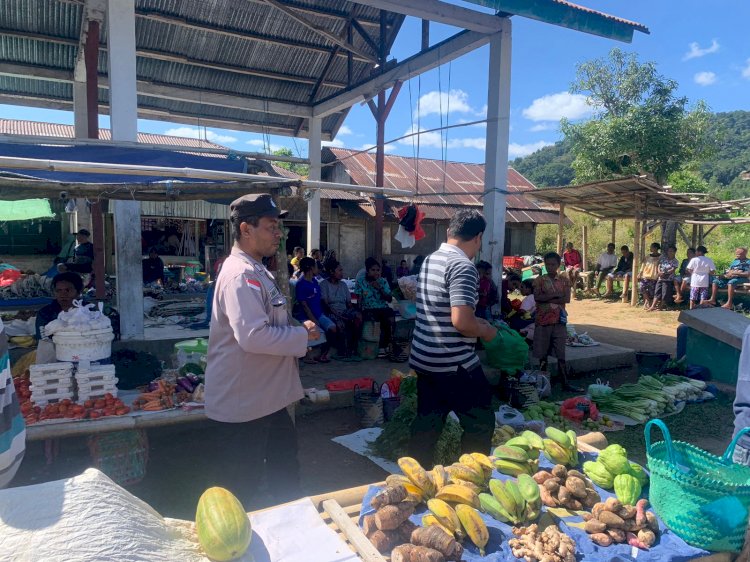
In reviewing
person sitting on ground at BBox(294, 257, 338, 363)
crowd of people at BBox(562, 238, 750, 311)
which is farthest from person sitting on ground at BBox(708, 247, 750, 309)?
person sitting on ground at BBox(294, 257, 338, 363)

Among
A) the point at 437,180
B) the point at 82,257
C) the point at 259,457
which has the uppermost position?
the point at 437,180

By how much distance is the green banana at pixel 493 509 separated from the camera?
A: 2100 millimetres

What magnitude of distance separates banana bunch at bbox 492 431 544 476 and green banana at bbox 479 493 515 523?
0.96 feet

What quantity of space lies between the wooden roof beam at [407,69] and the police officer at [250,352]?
6176 millimetres

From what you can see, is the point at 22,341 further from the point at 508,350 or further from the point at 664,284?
the point at 664,284

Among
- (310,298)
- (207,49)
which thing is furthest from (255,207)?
(207,49)

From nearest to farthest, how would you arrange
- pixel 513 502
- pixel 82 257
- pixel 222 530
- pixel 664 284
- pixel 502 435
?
pixel 222 530, pixel 513 502, pixel 502 435, pixel 82 257, pixel 664 284

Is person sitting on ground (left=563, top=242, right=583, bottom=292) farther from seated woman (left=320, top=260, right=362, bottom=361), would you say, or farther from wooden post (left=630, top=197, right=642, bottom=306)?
seated woman (left=320, top=260, right=362, bottom=361)

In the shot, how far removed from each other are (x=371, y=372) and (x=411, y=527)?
483cm

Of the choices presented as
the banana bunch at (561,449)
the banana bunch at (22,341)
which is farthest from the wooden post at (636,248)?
the banana bunch at (22,341)

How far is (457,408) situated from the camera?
122 inches

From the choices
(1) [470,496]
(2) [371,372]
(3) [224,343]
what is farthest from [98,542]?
(2) [371,372]

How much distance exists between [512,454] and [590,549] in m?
0.58

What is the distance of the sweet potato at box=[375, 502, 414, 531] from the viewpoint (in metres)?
1.91
